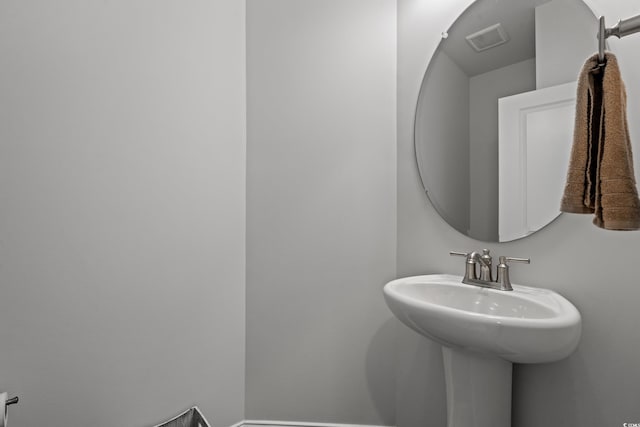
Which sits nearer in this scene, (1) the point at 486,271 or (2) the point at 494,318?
(2) the point at 494,318

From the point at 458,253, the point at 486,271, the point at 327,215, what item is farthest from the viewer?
the point at 327,215

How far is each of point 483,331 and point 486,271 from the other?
0.38 meters

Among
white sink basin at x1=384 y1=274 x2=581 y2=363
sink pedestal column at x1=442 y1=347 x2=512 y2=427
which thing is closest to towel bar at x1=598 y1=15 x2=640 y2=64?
white sink basin at x1=384 y1=274 x2=581 y2=363

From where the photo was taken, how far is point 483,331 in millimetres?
784

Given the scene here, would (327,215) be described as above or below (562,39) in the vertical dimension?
below

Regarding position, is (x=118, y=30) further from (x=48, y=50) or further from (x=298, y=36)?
(x=298, y=36)

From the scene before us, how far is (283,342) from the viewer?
1431 mm

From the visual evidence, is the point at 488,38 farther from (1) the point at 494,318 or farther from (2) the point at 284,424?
(2) the point at 284,424

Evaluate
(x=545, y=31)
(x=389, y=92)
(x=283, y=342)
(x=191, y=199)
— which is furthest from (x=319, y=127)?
(x=283, y=342)

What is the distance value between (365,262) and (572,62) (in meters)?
0.99

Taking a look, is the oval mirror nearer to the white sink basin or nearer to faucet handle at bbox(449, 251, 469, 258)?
faucet handle at bbox(449, 251, 469, 258)

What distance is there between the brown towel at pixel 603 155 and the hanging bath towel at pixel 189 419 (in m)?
1.37

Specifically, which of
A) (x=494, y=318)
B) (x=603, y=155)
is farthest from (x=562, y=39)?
(x=494, y=318)

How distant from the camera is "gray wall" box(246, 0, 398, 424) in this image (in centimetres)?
140
